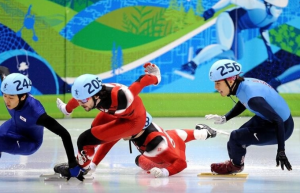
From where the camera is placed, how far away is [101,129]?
20.4ft

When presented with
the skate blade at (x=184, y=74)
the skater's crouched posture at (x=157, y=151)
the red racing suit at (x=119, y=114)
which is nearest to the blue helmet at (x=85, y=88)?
the red racing suit at (x=119, y=114)

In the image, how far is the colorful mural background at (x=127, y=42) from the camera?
1279 centimetres

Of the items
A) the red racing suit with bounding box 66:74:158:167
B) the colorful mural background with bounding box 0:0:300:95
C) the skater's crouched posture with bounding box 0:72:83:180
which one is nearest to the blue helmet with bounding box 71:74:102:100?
the red racing suit with bounding box 66:74:158:167

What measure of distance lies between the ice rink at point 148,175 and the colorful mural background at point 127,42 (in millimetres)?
3842

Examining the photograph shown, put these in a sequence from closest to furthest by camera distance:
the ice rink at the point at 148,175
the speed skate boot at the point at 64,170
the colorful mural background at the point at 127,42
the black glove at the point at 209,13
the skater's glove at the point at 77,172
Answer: the ice rink at the point at 148,175, the skater's glove at the point at 77,172, the speed skate boot at the point at 64,170, the colorful mural background at the point at 127,42, the black glove at the point at 209,13

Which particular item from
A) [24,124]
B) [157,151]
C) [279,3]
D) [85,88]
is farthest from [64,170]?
[279,3]

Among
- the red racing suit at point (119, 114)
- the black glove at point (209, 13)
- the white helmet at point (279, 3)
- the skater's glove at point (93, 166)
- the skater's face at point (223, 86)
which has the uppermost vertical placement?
→ the skater's face at point (223, 86)

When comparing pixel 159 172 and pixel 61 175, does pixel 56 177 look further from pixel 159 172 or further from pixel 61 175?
pixel 159 172

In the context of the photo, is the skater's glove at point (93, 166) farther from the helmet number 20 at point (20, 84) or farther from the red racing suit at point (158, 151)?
the helmet number 20 at point (20, 84)

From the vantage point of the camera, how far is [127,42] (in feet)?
43.0


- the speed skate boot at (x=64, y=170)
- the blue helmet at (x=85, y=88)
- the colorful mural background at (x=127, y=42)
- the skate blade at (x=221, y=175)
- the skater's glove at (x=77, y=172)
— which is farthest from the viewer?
the colorful mural background at (x=127, y=42)

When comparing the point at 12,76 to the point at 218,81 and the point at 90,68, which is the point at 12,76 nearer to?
the point at 218,81

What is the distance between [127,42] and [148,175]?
6.80 meters

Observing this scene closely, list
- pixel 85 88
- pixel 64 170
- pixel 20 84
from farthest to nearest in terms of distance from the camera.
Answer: pixel 20 84
pixel 64 170
pixel 85 88
